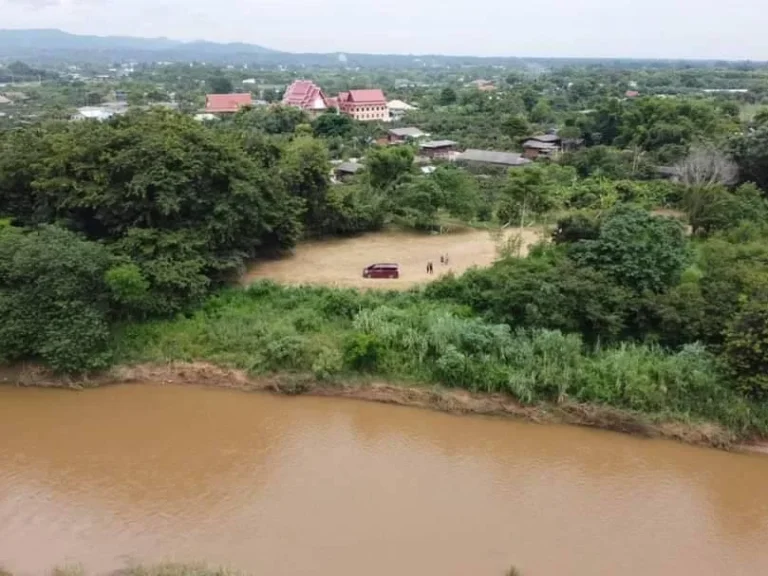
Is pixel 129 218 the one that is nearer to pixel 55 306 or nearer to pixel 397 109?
pixel 55 306

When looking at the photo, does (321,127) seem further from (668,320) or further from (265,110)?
(668,320)

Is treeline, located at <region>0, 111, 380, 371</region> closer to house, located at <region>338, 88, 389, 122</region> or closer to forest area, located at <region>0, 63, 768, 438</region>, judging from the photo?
A: forest area, located at <region>0, 63, 768, 438</region>

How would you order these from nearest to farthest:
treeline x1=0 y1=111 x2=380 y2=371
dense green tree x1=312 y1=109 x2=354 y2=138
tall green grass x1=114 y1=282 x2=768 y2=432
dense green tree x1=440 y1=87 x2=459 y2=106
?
tall green grass x1=114 y1=282 x2=768 y2=432 < treeline x1=0 y1=111 x2=380 y2=371 < dense green tree x1=312 y1=109 x2=354 y2=138 < dense green tree x1=440 y1=87 x2=459 y2=106

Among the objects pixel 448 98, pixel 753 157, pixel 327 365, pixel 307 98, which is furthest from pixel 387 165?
pixel 448 98

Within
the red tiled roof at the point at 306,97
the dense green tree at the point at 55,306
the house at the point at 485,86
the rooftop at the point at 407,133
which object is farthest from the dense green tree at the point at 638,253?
the house at the point at 485,86

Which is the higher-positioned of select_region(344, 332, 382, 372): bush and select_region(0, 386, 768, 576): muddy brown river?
select_region(344, 332, 382, 372): bush

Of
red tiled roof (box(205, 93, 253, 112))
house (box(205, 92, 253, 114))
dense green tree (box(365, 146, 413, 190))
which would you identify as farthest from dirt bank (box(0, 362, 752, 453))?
red tiled roof (box(205, 93, 253, 112))

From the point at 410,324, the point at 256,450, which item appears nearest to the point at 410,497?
the point at 256,450
